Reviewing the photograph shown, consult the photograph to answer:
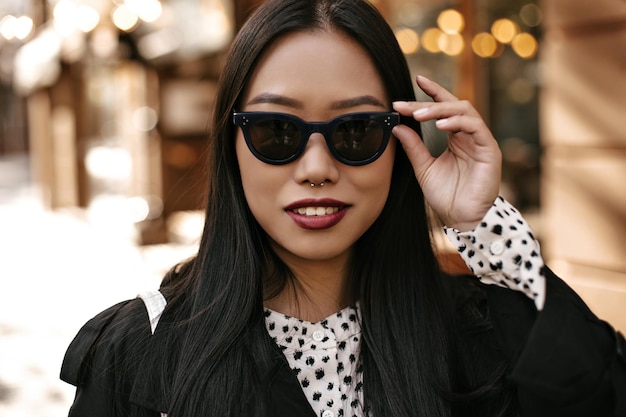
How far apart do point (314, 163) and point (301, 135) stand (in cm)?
7

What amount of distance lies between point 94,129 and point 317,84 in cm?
1447

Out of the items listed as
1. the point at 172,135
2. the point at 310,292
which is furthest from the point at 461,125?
the point at 172,135

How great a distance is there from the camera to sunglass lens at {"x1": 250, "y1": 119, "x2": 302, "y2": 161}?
5.52ft

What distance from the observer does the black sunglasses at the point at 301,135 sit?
168 centimetres

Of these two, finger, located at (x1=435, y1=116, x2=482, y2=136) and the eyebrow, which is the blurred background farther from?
finger, located at (x1=435, y1=116, x2=482, y2=136)

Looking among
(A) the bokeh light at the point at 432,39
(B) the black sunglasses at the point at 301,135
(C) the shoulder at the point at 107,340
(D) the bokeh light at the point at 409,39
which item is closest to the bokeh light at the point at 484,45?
(A) the bokeh light at the point at 432,39

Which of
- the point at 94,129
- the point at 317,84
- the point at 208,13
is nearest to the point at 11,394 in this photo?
the point at 317,84

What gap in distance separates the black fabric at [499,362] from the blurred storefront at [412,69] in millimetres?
1181

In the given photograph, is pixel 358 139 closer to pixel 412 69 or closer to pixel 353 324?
pixel 353 324

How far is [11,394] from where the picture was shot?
5.43m

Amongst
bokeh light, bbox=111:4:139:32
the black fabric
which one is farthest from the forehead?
bokeh light, bbox=111:4:139:32

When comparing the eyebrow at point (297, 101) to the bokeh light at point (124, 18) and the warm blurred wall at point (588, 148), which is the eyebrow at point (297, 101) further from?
the bokeh light at point (124, 18)

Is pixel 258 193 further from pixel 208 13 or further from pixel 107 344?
pixel 208 13

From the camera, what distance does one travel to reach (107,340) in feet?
5.86
